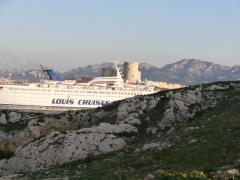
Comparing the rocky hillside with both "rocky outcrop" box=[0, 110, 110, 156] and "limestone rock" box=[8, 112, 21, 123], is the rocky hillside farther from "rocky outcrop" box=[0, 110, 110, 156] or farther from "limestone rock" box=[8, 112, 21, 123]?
"limestone rock" box=[8, 112, 21, 123]

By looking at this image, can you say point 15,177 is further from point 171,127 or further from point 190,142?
point 171,127

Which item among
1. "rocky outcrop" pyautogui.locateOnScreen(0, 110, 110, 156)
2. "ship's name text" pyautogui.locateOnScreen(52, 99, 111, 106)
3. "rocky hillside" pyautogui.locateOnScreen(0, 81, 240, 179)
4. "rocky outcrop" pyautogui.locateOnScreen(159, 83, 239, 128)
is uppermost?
"rocky outcrop" pyautogui.locateOnScreen(159, 83, 239, 128)

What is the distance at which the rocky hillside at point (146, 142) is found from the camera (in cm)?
1426

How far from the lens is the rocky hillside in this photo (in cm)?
1426

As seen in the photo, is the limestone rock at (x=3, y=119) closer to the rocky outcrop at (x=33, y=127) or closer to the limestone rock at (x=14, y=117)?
the rocky outcrop at (x=33, y=127)

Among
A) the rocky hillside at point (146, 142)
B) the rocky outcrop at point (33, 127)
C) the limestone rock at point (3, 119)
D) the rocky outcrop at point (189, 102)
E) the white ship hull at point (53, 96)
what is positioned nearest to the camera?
the rocky hillside at point (146, 142)

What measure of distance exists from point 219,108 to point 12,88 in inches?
3220

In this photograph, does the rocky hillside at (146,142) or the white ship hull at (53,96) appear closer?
the rocky hillside at (146,142)

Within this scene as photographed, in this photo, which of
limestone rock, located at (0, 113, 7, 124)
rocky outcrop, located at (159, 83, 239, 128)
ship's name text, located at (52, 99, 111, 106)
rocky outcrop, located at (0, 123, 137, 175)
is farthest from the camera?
ship's name text, located at (52, 99, 111, 106)

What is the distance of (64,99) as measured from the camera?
325 feet

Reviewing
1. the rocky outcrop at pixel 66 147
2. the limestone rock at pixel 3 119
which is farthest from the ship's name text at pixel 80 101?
the rocky outcrop at pixel 66 147

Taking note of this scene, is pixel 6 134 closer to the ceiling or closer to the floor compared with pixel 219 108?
closer to the floor

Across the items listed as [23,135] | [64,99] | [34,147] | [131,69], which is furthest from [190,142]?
[131,69]

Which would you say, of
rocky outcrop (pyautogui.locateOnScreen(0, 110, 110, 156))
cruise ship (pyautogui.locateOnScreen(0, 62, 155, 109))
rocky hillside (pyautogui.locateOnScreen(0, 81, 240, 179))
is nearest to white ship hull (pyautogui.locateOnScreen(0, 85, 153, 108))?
cruise ship (pyautogui.locateOnScreen(0, 62, 155, 109))
